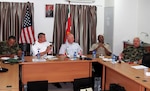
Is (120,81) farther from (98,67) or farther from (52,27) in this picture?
(52,27)

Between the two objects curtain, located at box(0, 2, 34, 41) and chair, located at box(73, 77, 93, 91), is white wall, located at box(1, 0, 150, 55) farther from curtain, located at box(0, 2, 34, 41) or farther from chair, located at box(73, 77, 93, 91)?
chair, located at box(73, 77, 93, 91)

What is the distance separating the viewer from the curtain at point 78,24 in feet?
22.5

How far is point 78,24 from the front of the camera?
23.0 ft

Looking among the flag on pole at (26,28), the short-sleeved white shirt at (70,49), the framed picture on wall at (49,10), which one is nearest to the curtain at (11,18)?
the flag on pole at (26,28)

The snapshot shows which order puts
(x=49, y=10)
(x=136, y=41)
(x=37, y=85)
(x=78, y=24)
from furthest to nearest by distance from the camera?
(x=78, y=24) < (x=49, y=10) < (x=136, y=41) < (x=37, y=85)

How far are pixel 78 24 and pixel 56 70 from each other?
2.57 m

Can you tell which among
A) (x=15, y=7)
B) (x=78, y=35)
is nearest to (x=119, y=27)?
(x=78, y=35)

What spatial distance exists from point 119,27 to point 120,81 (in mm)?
3252

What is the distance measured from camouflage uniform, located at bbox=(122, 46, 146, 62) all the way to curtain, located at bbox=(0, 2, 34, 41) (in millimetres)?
2902

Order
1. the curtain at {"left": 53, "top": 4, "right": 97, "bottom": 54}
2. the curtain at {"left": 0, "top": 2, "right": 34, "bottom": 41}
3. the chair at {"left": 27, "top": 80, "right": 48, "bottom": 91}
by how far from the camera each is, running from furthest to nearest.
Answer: the curtain at {"left": 53, "top": 4, "right": 97, "bottom": 54}
the curtain at {"left": 0, "top": 2, "right": 34, "bottom": 41}
the chair at {"left": 27, "top": 80, "right": 48, "bottom": 91}

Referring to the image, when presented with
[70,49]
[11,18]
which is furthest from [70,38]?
[11,18]

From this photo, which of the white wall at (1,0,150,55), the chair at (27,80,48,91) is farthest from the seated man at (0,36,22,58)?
the white wall at (1,0,150,55)

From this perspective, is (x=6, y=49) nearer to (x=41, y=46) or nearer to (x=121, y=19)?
(x=41, y=46)

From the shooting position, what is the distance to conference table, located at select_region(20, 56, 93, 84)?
180 inches
